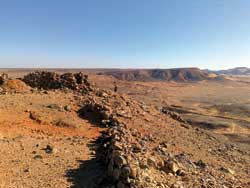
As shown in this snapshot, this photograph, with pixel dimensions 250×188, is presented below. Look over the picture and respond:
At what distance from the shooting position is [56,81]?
79.7 feet

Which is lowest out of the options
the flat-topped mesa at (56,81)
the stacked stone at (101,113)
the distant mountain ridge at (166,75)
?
the distant mountain ridge at (166,75)

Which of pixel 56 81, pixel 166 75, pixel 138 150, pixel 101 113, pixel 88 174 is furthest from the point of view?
pixel 166 75

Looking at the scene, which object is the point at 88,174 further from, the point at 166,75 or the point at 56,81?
the point at 166,75

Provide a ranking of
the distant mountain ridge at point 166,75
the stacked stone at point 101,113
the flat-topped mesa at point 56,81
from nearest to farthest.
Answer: the stacked stone at point 101,113, the flat-topped mesa at point 56,81, the distant mountain ridge at point 166,75

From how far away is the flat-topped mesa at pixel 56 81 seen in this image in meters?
24.1

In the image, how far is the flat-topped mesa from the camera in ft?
78.9

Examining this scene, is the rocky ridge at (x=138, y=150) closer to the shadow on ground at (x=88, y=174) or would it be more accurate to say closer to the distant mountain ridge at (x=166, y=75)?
the shadow on ground at (x=88, y=174)

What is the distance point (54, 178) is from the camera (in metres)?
9.70

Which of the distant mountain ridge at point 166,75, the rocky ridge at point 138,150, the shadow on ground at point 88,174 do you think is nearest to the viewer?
the rocky ridge at point 138,150

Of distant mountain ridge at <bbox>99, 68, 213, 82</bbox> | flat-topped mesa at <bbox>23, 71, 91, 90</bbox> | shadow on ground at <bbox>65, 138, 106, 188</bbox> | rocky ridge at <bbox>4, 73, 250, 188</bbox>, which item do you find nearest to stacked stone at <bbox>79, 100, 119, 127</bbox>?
rocky ridge at <bbox>4, 73, 250, 188</bbox>

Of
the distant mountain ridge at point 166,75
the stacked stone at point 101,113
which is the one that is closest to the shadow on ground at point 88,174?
the stacked stone at point 101,113

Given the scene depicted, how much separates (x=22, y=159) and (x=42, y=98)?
9.42 meters

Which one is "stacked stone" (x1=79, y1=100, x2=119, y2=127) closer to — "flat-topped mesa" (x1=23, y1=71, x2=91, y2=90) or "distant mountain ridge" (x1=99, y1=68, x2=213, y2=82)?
"flat-topped mesa" (x1=23, y1=71, x2=91, y2=90)

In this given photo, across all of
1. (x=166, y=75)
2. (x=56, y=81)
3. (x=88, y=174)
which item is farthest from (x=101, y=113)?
(x=166, y=75)
